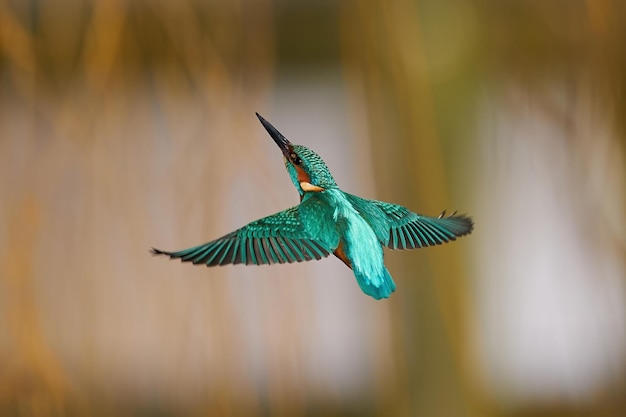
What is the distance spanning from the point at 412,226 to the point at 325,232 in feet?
0.05

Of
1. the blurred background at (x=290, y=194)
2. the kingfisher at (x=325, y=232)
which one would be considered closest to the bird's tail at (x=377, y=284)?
the kingfisher at (x=325, y=232)

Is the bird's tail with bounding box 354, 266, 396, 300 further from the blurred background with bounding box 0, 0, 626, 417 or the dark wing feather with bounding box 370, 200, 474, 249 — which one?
the blurred background with bounding box 0, 0, 626, 417

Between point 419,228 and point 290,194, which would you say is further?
point 290,194

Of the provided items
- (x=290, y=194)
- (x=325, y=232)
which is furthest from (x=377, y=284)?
(x=290, y=194)

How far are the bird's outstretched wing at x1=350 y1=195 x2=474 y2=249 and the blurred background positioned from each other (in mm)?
92

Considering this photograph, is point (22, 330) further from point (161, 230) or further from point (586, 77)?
point (586, 77)

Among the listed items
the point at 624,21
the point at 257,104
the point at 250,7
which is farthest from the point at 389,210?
the point at 624,21

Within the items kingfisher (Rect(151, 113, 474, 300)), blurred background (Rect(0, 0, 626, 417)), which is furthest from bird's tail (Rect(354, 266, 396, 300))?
blurred background (Rect(0, 0, 626, 417))

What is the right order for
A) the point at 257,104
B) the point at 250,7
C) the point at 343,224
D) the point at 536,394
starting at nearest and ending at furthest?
the point at 343,224 → the point at 257,104 → the point at 250,7 → the point at 536,394

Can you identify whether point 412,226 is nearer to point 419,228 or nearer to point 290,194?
point 419,228

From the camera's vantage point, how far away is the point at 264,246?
88mm

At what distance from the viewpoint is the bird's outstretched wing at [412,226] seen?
9 cm

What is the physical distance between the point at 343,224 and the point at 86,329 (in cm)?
27

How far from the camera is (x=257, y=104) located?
0.23m
